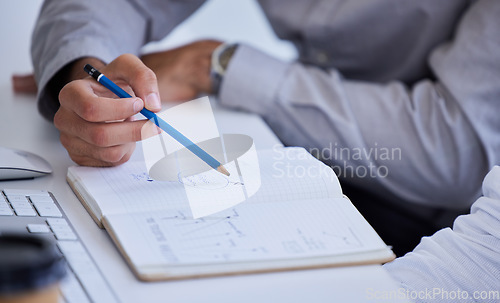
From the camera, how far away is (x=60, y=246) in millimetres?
375

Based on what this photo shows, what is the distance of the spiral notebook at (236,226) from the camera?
36 centimetres

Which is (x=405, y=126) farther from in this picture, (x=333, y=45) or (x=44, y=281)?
(x=44, y=281)

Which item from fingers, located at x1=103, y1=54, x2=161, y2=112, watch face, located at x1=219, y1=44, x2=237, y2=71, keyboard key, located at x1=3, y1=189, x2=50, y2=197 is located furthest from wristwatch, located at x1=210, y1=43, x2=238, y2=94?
keyboard key, located at x1=3, y1=189, x2=50, y2=197

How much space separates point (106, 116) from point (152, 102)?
46 mm

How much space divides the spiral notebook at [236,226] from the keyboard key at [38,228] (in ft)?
0.13

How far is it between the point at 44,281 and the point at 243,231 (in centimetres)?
19

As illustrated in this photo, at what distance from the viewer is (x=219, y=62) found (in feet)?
2.74

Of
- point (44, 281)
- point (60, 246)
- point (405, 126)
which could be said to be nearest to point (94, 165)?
point (60, 246)

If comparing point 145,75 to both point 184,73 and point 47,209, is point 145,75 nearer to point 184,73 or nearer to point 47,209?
point 47,209

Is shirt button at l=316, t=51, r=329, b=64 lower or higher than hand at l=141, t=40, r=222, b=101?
lower

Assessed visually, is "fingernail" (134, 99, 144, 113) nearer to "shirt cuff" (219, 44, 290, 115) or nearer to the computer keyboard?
the computer keyboard

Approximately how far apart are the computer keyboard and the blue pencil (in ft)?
0.39

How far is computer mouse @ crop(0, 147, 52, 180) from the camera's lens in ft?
1.61

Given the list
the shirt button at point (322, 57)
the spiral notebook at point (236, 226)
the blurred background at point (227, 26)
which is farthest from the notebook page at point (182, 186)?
the blurred background at point (227, 26)
